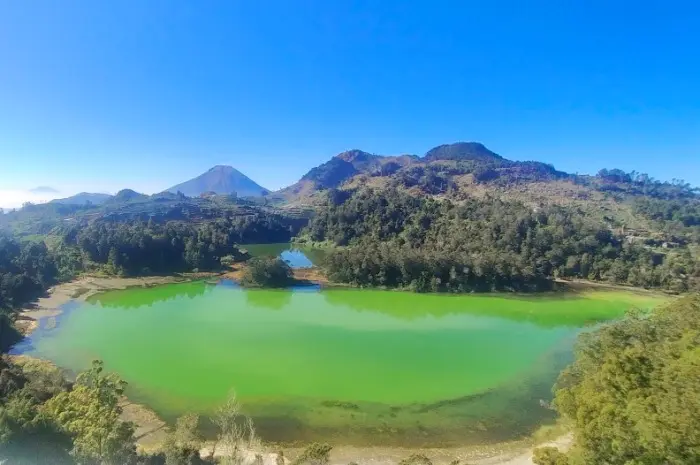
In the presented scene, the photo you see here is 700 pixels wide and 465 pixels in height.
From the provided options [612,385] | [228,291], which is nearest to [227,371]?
[612,385]

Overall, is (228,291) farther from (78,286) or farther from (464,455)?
(464,455)

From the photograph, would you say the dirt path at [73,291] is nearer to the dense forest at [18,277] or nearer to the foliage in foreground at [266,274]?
the dense forest at [18,277]

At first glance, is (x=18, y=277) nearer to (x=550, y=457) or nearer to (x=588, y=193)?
(x=550, y=457)

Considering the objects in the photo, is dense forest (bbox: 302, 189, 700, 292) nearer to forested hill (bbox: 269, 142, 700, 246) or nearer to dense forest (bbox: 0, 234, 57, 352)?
forested hill (bbox: 269, 142, 700, 246)

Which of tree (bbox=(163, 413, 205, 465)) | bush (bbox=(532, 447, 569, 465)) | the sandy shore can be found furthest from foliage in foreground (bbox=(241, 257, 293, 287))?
bush (bbox=(532, 447, 569, 465))

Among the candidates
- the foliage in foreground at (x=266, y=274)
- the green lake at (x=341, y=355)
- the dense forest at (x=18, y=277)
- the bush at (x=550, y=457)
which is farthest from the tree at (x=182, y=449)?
the foliage in foreground at (x=266, y=274)
